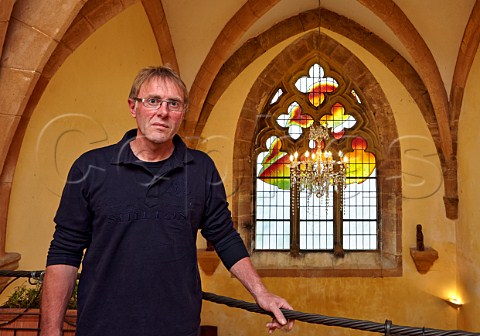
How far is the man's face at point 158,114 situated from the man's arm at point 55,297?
0.47 meters

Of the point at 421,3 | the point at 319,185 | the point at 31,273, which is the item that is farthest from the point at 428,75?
the point at 31,273

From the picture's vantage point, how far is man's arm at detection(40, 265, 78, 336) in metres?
1.42

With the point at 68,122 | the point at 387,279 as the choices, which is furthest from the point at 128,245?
the point at 387,279

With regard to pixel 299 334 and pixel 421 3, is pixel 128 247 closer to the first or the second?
pixel 421 3

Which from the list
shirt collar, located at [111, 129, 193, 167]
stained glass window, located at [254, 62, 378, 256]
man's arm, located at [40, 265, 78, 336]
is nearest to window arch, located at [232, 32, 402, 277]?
stained glass window, located at [254, 62, 378, 256]

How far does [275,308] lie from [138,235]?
1.59 ft

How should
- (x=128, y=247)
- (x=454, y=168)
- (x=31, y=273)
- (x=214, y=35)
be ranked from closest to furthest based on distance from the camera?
(x=128, y=247) → (x=31, y=273) → (x=214, y=35) → (x=454, y=168)

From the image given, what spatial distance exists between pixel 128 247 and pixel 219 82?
6.22 metres

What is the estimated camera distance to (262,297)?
157cm

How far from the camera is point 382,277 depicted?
746 cm

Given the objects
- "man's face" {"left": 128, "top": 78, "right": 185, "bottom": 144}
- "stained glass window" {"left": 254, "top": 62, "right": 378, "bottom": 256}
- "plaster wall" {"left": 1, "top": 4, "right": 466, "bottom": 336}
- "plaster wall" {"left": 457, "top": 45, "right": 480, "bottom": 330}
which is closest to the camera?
"man's face" {"left": 128, "top": 78, "right": 185, "bottom": 144}

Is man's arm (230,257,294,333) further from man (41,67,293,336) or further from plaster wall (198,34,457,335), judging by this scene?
plaster wall (198,34,457,335)

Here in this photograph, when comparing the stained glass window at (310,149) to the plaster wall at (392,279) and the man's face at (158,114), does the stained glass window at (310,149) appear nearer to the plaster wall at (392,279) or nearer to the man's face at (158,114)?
the plaster wall at (392,279)

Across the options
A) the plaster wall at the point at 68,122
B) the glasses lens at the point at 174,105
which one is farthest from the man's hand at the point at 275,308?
the plaster wall at the point at 68,122
